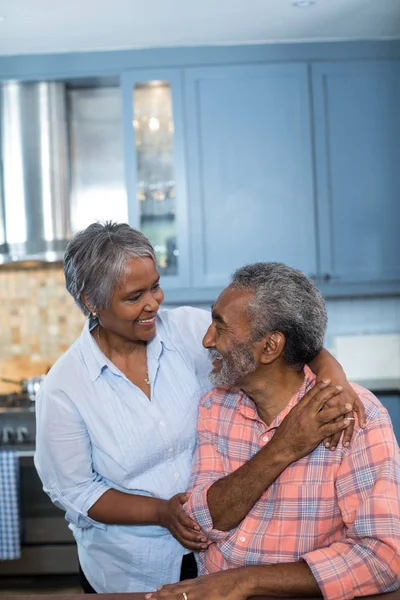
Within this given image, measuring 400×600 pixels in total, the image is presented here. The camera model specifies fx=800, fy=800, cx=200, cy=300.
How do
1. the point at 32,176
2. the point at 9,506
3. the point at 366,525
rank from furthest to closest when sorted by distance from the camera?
→ the point at 32,176 → the point at 9,506 → the point at 366,525

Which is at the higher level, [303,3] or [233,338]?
[303,3]

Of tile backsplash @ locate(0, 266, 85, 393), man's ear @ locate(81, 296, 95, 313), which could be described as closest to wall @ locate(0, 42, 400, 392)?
tile backsplash @ locate(0, 266, 85, 393)

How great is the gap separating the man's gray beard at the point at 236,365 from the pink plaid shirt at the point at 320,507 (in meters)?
0.11

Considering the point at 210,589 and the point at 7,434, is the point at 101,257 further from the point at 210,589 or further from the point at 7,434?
the point at 7,434

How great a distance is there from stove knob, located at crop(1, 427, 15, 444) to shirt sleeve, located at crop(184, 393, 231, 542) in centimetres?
203

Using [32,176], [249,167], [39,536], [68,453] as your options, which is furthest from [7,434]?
[68,453]

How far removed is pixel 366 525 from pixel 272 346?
40 centimetres

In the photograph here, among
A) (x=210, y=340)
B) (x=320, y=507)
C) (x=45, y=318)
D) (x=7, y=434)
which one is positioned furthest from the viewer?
(x=45, y=318)

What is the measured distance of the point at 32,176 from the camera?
3.97 metres

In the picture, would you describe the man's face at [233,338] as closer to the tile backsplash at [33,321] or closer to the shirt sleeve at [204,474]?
the shirt sleeve at [204,474]

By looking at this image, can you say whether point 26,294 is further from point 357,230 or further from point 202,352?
point 202,352

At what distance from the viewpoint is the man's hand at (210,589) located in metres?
1.47

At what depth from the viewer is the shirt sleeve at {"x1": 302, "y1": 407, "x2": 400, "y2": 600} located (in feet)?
4.73

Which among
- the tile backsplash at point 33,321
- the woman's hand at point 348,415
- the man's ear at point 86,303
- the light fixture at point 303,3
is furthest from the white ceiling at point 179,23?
the woman's hand at point 348,415
